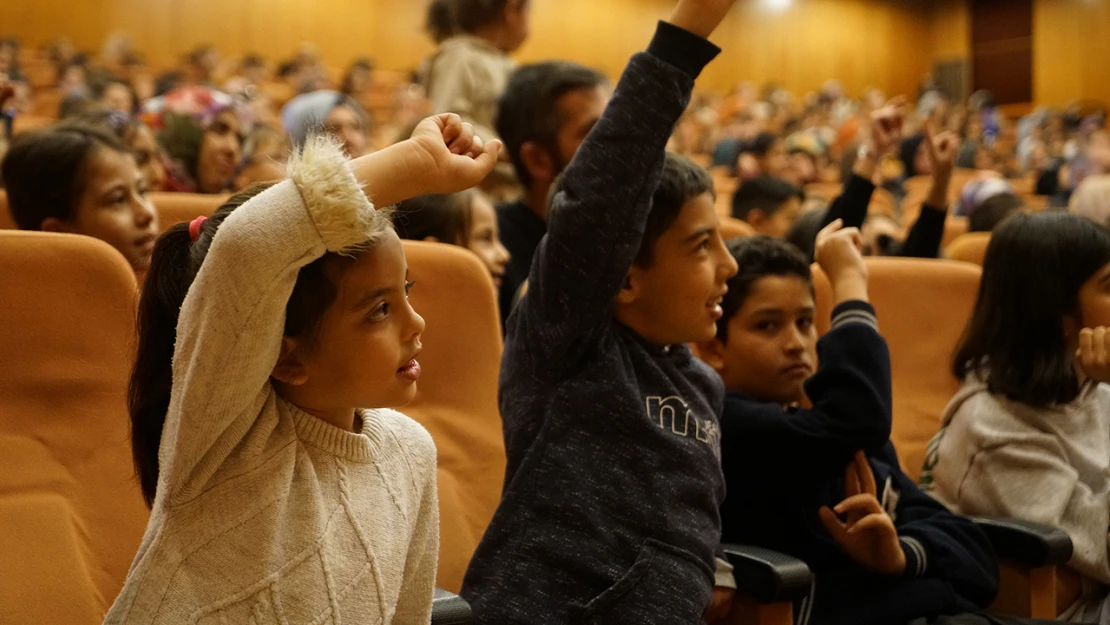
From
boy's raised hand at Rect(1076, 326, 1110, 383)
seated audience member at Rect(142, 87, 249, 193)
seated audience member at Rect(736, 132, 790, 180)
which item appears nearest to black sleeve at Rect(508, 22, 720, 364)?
boy's raised hand at Rect(1076, 326, 1110, 383)

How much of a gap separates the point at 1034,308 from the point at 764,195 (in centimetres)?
145

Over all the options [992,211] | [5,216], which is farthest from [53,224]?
[992,211]

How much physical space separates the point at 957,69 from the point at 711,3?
12.8 metres

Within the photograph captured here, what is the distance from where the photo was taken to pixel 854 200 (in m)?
1.96

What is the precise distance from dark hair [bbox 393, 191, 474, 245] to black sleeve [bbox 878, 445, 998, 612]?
82cm

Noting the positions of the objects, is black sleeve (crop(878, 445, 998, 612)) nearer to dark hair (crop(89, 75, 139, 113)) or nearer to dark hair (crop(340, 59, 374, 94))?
dark hair (crop(89, 75, 139, 113))

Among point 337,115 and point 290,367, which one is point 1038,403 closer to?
point 290,367

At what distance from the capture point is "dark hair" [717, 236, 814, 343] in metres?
1.47

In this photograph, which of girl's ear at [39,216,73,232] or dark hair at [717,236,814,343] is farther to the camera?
girl's ear at [39,216,73,232]

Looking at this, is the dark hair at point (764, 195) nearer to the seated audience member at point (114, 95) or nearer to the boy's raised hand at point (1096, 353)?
the boy's raised hand at point (1096, 353)

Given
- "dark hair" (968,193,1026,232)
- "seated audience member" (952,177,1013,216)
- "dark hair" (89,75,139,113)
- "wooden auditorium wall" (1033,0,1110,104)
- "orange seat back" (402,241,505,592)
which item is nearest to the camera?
"orange seat back" (402,241,505,592)

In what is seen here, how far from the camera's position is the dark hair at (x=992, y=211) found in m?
3.15

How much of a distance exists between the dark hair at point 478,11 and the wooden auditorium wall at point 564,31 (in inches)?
308

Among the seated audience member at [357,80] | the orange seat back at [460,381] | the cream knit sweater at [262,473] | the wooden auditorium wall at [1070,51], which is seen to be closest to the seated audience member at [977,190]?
the orange seat back at [460,381]
